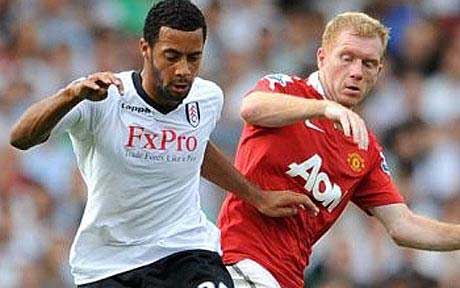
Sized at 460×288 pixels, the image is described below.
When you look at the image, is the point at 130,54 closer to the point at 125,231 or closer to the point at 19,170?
the point at 19,170

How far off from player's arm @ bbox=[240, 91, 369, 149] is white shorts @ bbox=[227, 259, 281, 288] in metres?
0.69

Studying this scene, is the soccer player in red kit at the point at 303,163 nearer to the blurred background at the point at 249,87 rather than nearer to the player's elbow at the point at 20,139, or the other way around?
the player's elbow at the point at 20,139

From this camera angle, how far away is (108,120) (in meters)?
7.76

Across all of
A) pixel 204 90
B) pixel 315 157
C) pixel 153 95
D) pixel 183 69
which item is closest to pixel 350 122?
pixel 183 69

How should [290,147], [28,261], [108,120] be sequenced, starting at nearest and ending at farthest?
[108,120]
[290,147]
[28,261]

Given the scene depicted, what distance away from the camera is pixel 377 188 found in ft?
29.0

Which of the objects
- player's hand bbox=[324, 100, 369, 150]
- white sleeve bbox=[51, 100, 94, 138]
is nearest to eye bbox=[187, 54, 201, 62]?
white sleeve bbox=[51, 100, 94, 138]

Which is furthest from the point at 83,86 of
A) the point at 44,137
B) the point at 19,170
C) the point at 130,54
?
the point at 130,54

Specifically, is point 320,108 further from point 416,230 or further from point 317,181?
point 416,230

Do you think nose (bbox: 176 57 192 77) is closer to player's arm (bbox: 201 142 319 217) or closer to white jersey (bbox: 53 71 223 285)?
white jersey (bbox: 53 71 223 285)

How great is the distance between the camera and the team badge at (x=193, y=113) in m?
8.05

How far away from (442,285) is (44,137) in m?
5.41

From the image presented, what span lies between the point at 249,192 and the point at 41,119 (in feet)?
4.64

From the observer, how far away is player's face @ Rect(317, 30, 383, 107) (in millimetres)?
8430
